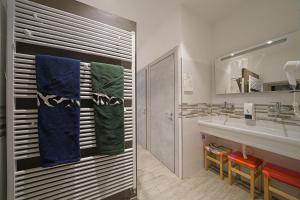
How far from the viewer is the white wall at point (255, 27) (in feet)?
5.01

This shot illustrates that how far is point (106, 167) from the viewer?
4.28ft

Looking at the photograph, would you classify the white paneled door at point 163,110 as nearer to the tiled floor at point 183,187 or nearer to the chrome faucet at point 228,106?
the tiled floor at point 183,187

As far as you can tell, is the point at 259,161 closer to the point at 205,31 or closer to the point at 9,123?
the point at 205,31

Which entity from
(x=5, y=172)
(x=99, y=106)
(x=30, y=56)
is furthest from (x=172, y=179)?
(x=30, y=56)

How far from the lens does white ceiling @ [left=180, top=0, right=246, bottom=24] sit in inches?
74.8

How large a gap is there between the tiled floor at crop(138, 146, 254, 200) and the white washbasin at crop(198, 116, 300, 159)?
71 centimetres

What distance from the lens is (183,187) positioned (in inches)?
70.3

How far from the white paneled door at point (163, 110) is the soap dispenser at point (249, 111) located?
1.03m

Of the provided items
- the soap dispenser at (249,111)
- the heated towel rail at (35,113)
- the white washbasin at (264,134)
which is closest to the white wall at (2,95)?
the heated towel rail at (35,113)

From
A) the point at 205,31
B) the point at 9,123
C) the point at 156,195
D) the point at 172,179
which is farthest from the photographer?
the point at 205,31

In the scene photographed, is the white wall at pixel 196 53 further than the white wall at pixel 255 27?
Yes

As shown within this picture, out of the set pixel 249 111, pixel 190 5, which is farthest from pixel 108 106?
pixel 190 5

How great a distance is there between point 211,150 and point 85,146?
6.10 feet

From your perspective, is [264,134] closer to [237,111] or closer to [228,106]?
[237,111]
